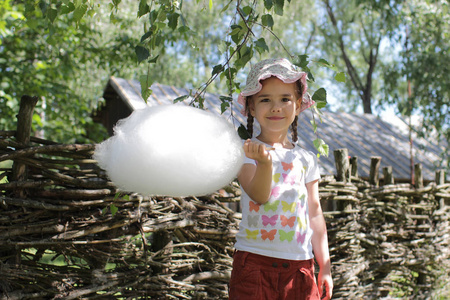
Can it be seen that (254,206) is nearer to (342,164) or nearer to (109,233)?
(109,233)

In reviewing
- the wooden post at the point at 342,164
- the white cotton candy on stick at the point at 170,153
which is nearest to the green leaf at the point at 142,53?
the white cotton candy on stick at the point at 170,153

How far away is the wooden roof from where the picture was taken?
799 centimetres

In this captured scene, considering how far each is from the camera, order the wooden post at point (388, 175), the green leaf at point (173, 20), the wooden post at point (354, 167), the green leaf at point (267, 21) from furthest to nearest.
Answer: the wooden post at point (388, 175)
the wooden post at point (354, 167)
the green leaf at point (267, 21)
the green leaf at point (173, 20)

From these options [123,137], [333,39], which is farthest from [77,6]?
[333,39]

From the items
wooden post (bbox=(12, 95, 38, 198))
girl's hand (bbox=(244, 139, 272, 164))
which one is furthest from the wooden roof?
girl's hand (bbox=(244, 139, 272, 164))

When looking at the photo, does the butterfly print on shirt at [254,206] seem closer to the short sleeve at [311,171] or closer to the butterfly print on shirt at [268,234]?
the butterfly print on shirt at [268,234]

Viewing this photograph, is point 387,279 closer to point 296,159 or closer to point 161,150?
point 296,159

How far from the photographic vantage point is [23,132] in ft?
7.35

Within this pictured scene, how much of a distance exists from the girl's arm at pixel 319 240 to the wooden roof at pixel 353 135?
5.43m

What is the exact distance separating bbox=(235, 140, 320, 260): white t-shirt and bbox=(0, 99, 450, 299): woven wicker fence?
627 mm

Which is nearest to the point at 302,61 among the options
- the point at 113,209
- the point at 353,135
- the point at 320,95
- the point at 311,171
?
the point at 320,95

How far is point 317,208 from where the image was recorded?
202cm

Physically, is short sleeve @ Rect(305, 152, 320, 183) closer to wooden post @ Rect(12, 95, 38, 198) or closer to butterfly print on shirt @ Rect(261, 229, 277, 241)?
butterfly print on shirt @ Rect(261, 229, 277, 241)

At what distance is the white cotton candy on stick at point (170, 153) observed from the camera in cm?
128
